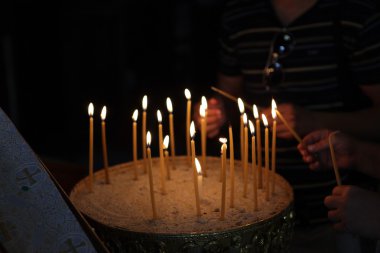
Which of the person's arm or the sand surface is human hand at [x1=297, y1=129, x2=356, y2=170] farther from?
the sand surface

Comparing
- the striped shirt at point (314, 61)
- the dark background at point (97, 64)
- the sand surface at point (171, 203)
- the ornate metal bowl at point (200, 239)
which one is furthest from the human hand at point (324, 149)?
the dark background at point (97, 64)

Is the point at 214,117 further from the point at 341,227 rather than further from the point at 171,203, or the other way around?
the point at 341,227

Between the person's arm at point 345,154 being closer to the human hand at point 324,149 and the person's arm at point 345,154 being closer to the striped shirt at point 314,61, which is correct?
the human hand at point 324,149

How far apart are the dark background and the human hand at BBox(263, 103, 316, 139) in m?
2.89

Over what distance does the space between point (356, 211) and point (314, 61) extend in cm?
87

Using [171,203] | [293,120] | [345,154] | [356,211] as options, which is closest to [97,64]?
[293,120]

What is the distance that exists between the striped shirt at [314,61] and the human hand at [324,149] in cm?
27

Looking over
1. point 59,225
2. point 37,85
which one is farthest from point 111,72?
point 59,225

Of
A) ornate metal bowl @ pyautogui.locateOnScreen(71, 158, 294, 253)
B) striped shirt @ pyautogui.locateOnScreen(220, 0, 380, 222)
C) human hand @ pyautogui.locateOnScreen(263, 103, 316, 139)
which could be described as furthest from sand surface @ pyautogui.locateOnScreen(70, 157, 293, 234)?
striped shirt @ pyautogui.locateOnScreen(220, 0, 380, 222)

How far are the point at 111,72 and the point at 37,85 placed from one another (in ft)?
2.96

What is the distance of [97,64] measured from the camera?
534 centimetres

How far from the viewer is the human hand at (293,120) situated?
174 centimetres

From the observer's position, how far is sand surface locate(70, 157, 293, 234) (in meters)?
1.17

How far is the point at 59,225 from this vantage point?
95cm
